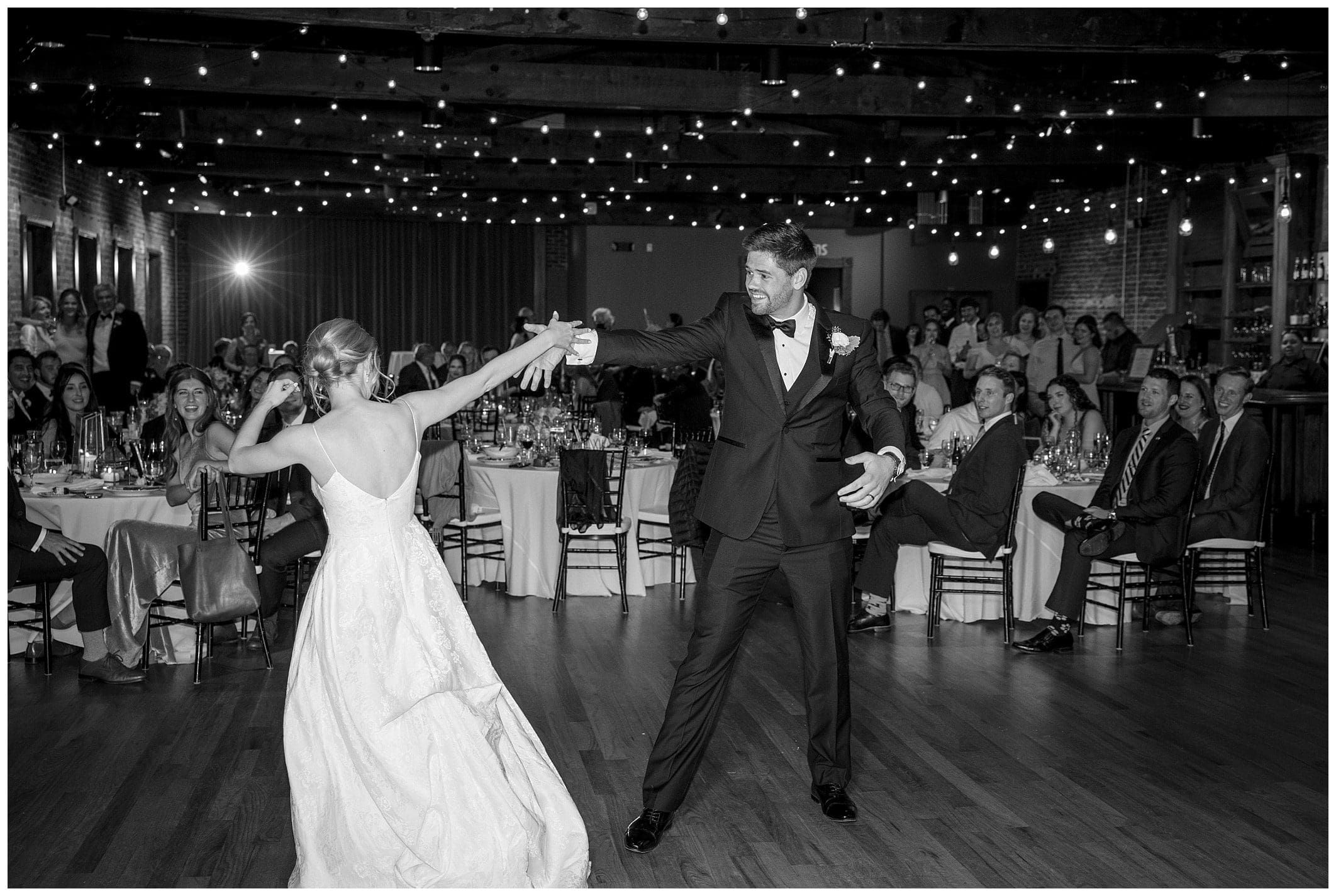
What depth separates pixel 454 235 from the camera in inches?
864

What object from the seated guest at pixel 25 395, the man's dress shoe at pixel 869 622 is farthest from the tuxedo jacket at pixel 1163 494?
the seated guest at pixel 25 395

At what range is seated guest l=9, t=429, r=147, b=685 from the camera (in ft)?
16.1

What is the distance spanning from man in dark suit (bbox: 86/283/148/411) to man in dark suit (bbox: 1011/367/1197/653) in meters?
7.74

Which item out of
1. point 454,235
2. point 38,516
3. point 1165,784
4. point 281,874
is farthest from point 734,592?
point 454,235

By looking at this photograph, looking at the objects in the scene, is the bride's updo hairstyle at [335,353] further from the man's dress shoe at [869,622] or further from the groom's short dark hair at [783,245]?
the man's dress shoe at [869,622]

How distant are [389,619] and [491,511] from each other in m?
3.98

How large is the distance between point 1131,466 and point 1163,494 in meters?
0.35

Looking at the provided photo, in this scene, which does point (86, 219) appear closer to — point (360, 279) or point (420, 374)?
point (420, 374)

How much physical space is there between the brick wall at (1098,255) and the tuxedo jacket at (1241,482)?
9312mm

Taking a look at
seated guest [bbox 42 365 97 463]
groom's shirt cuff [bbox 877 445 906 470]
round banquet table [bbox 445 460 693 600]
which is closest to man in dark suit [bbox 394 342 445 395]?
seated guest [bbox 42 365 97 463]

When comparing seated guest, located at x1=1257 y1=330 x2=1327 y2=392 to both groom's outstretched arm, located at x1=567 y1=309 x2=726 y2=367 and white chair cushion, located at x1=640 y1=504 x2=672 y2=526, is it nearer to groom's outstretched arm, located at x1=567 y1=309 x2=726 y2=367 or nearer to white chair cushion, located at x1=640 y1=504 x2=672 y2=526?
white chair cushion, located at x1=640 y1=504 x2=672 y2=526

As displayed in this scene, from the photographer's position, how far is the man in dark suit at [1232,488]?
5.98m

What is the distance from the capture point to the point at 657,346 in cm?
334

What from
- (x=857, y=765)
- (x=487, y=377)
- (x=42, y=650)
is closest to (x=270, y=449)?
(x=487, y=377)
